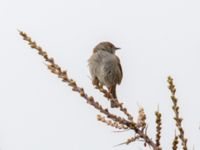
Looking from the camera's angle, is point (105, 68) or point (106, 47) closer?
point (105, 68)

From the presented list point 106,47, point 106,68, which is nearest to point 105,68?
point 106,68

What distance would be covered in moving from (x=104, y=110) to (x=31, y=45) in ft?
2.02

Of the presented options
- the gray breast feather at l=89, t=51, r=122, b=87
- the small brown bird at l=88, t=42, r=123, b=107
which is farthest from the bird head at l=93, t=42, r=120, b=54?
the gray breast feather at l=89, t=51, r=122, b=87

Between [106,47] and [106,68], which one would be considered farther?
[106,47]

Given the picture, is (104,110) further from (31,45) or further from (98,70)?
(98,70)

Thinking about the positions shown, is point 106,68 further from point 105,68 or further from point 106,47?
point 106,47

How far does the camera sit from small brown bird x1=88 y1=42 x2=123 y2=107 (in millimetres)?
9211

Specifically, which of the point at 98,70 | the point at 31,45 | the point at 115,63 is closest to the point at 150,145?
the point at 31,45

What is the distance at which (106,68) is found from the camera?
9.51 metres

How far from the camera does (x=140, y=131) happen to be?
2.72 meters

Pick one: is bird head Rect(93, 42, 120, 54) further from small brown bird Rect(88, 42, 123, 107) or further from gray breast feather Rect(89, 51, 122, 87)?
gray breast feather Rect(89, 51, 122, 87)

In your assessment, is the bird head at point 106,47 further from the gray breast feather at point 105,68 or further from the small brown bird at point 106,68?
the gray breast feather at point 105,68

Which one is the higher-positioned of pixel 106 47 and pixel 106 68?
pixel 106 47

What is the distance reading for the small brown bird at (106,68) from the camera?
30.2 feet
